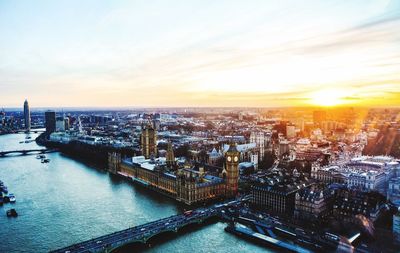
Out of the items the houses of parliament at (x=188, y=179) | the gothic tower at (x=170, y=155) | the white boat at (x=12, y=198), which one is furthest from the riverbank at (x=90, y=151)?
the white boat at (x=12, y=198)

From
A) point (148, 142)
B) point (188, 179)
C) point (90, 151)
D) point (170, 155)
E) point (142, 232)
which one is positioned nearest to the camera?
point (142, 232)

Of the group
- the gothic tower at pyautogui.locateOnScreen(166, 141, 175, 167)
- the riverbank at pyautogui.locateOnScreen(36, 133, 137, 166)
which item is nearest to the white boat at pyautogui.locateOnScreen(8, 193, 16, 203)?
the gothic tower at pyautogui.locateOnScreen(166, 141, 175, 167)

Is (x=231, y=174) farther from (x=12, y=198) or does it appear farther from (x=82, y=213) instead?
(x=12, y=198)

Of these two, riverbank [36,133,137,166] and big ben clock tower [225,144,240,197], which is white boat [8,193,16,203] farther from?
big ben clock tower [225,144,240,197]

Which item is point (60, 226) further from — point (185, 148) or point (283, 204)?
point (185, 148)

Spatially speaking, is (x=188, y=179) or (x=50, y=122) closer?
(x=188, y=179)

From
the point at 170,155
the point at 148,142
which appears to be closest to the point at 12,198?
the point at 170,155

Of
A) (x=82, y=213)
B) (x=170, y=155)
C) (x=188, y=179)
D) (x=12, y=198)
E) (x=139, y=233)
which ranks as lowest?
(x=82, y=213)
